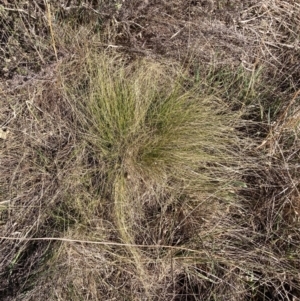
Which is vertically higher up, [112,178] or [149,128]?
[149,128]

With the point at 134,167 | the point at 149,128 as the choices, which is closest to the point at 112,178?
the point at 134,167

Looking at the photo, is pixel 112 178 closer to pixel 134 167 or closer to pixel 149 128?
pixel 134 167

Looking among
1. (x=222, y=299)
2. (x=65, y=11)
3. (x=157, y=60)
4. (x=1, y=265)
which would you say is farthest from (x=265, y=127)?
(x=1, y=265)

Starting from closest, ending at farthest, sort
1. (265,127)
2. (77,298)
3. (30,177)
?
(77,298) → (30,177) → (265,127)

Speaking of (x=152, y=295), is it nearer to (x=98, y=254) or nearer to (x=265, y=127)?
(x=98, y=254)

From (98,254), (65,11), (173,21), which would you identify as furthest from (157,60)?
(98,254)

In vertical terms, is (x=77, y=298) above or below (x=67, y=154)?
below

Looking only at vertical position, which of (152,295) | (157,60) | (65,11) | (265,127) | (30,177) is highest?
(65,11)

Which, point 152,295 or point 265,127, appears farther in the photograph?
point 265,127

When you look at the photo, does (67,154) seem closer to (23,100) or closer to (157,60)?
(23,100)

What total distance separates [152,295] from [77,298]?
0.24 metres

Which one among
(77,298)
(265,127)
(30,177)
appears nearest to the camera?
(77,298)

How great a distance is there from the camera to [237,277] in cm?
156

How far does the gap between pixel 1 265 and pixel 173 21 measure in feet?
3.54
